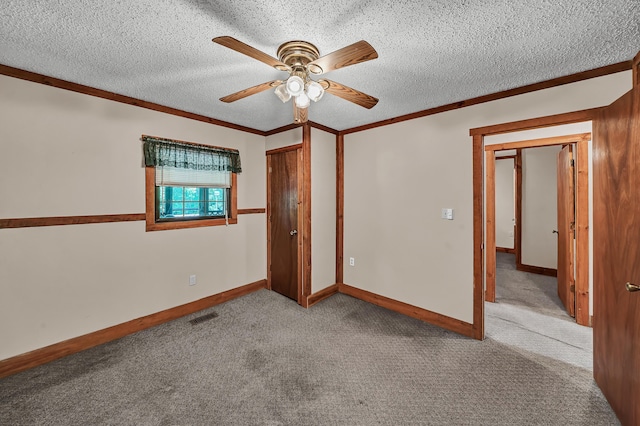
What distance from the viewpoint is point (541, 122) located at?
87.3 inches

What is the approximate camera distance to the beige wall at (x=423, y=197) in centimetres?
232

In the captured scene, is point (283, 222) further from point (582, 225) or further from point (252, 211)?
point (582, 225)

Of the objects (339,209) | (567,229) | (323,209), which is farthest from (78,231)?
(567,229)

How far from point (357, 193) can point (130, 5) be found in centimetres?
283

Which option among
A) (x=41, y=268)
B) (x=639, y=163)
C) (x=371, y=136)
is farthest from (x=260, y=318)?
(x=639, y=163)

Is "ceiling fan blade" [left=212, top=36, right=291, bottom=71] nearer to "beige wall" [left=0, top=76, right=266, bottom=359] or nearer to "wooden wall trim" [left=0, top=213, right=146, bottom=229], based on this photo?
"beige wall" [left=0, top=76, right=266, bottom=359]

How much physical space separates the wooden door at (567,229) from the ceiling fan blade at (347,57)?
10.6 feet

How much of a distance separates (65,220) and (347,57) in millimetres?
2699

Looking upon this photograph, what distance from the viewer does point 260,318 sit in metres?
2.99

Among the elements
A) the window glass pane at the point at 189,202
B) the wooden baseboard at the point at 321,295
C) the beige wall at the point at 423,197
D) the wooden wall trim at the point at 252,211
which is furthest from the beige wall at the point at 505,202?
the window glass pane at the point at 189,202

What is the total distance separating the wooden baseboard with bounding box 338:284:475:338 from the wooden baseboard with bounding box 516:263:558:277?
3.27 meters

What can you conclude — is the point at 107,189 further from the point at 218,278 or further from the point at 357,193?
the point at 357,193

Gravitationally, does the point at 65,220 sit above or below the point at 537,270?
above

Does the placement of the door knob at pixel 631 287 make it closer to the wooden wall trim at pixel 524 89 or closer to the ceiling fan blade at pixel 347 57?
the wooden wall trim at pixel 524 89
